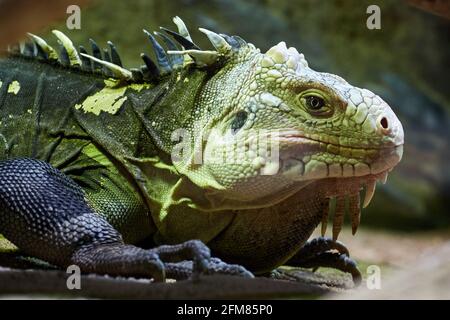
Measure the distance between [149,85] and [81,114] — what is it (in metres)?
0.49

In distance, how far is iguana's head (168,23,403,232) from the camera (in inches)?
154

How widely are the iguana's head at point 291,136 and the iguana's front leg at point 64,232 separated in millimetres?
602

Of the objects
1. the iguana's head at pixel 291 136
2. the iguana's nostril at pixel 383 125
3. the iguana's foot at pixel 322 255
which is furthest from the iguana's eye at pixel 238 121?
the iguana's foot at pixel 322 255

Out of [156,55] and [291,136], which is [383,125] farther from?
[156,55]

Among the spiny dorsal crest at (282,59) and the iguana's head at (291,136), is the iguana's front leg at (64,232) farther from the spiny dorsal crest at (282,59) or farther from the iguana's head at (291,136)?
the spiny dorsal crest at (282,59)

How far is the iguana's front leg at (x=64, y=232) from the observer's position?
138 inches

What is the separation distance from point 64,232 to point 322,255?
1.97 metres

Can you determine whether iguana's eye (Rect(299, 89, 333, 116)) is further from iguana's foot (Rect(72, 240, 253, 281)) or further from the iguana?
iguana's foot (Rect(72, 240, 253, 281))

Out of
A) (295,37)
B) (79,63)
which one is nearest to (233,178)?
(79,63)

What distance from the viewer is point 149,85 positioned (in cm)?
446

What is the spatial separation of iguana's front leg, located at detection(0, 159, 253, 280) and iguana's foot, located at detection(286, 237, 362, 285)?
1305 millimetres

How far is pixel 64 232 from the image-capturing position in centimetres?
375

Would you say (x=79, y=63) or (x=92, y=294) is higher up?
(x=79, y=63)
